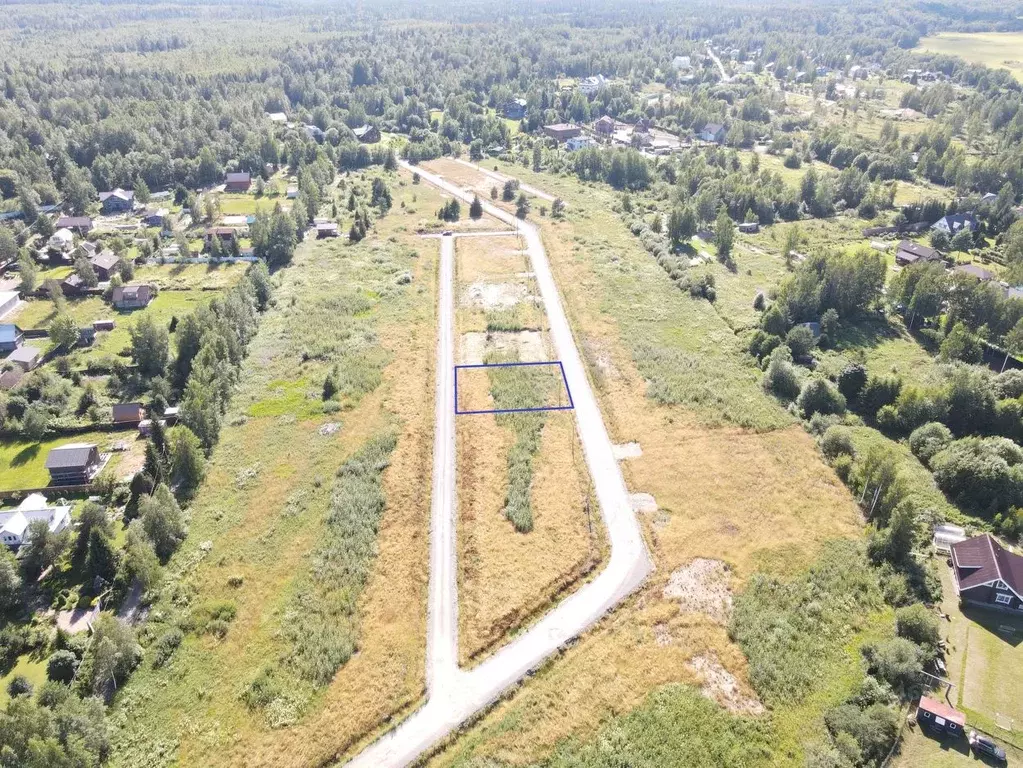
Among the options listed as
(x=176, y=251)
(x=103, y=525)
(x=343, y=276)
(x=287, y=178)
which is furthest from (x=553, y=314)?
(x=287, y=178)

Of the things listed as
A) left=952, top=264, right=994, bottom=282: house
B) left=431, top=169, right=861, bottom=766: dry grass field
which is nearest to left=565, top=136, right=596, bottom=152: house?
left=431, top=169, right=861, bottom=766: dry grass field

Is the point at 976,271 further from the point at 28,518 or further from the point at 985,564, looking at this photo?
the point at 28,518

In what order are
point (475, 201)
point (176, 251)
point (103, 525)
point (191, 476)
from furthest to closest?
1. point (475, 201)
2. point (176, 251)
3. point (191, 476)
4. point (103, 525)

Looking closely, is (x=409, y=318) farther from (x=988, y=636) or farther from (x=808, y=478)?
(x=988, y=636)

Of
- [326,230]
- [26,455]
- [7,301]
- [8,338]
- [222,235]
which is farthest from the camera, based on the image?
[326,230]

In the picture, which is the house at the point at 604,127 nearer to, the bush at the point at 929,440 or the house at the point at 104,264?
the house at the point at 104,264

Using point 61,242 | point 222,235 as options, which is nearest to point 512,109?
point 222,235
